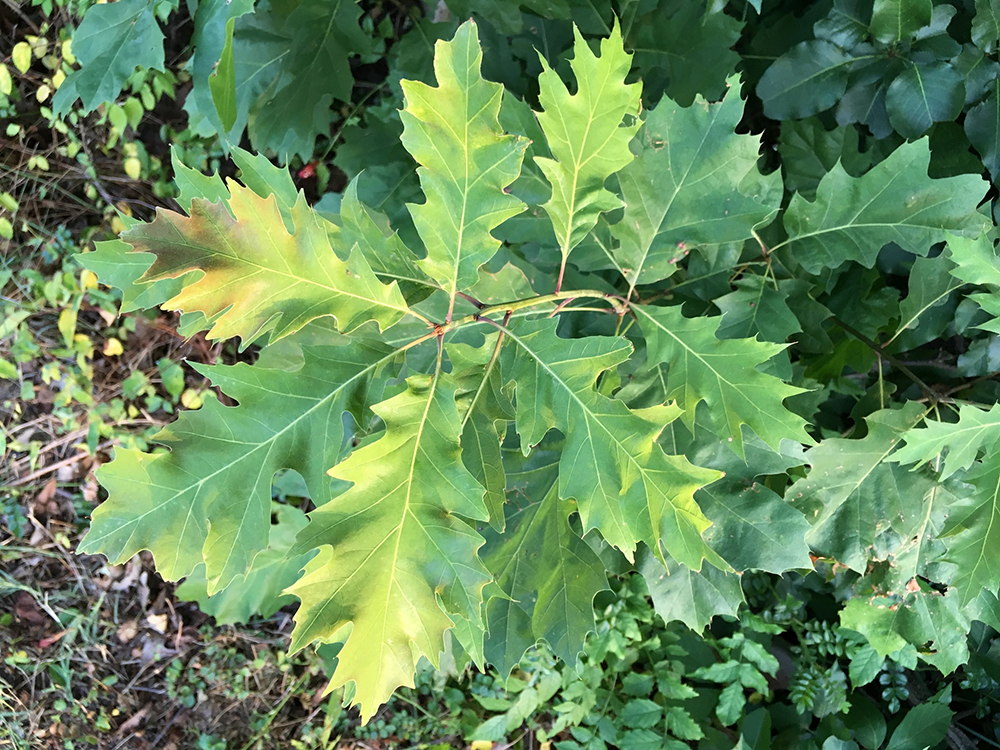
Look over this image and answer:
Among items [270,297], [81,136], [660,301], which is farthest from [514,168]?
[81,136]

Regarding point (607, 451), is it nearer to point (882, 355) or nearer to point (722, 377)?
point (722, 377)

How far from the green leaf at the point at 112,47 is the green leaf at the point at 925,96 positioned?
1363mm

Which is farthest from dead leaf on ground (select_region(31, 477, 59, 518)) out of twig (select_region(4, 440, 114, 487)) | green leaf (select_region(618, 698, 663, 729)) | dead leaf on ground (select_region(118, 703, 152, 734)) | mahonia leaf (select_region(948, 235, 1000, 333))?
mahonia leaf (select_region(948, 235, 1000, 333))

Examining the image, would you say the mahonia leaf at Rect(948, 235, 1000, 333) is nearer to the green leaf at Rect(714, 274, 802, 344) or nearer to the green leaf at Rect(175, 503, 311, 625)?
the green leaf at Rect(714, 274, 802, 344)

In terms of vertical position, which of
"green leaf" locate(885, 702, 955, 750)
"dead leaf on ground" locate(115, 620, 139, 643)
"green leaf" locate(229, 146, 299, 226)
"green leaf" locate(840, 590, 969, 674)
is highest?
"green leaf" locate(229, 146, 299, 226)

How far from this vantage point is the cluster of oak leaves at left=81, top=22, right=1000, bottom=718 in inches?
31.9

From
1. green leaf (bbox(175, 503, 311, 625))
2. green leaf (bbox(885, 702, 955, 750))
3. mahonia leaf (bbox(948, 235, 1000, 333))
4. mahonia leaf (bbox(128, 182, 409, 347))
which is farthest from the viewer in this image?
green leaf (bbox(175, 503, 311, 625))

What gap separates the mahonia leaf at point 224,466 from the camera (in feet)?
2.86

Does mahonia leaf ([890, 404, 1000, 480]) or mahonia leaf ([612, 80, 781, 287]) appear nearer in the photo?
mahonia leaf ([890, 404, 1000, 480])

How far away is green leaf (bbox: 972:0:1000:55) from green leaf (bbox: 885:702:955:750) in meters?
1.33

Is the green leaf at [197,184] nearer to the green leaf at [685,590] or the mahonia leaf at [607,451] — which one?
the mahonia leaf at [607,451]

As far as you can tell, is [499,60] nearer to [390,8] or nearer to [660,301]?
[660,301]

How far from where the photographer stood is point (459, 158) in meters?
0.84

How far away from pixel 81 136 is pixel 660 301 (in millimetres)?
2096
